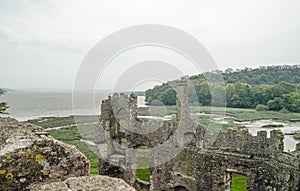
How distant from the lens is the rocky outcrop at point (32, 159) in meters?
3.62

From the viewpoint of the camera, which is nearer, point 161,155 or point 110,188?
point 110,188

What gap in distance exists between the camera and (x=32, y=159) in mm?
3756

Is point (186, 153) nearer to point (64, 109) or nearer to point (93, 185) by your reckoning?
point (93, 185)

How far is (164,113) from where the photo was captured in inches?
1291

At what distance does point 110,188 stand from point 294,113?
59343 millimetres

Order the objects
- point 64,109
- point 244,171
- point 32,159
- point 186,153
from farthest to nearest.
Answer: point 64,109
point 186,153
point 244,171
point 32,159

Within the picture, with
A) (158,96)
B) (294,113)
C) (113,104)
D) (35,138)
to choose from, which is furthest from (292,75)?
(35,138)

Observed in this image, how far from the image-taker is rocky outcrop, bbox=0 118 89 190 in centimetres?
362

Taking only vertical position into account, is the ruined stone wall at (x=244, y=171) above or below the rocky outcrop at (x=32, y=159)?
below

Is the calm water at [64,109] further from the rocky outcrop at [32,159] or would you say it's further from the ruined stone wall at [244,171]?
the ruined stone wall at [244,171]

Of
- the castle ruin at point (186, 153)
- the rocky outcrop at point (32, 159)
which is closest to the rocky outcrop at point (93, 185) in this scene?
the rocky outcrop at point (32, 159)

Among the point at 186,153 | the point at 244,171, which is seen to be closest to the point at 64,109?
the point at 186,153

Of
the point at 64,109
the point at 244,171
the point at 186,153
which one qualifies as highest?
the point at 186,153

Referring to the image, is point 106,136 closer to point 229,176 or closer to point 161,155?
point 161,155
